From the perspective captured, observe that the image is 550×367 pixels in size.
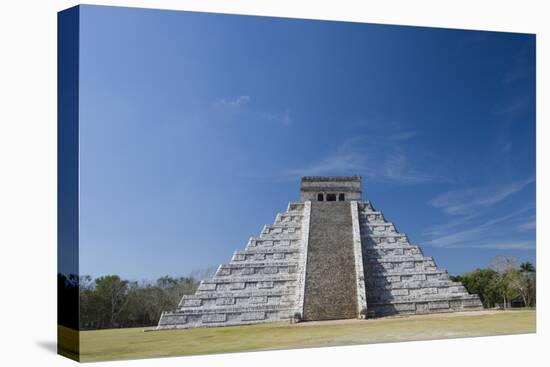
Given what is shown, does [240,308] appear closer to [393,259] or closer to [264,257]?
[264,257]

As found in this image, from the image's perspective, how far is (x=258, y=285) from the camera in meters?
16.4

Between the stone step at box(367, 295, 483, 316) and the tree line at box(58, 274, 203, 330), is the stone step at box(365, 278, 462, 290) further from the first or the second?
the tree line at box(58, 274, 203, 330)

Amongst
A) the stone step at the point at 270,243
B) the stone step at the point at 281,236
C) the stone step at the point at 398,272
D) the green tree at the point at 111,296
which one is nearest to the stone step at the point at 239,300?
the stone step at the point at 270,243

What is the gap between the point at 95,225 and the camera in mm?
13359

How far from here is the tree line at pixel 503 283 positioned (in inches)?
667

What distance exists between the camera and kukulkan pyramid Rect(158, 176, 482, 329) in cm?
1562

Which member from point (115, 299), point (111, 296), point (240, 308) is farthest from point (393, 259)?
point (111, 296)

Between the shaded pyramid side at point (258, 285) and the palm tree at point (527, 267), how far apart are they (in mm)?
4349

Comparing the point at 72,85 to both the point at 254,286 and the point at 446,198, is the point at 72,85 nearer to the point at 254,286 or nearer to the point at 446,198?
the point at 254,286

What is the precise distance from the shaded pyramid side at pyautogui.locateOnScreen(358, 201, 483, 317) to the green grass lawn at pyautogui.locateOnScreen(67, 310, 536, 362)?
391 millimetres

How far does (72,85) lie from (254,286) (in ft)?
17.3

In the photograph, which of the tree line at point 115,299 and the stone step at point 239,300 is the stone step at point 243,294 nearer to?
the stone step at point 239,300

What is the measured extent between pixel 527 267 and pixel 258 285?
5435 millimetres

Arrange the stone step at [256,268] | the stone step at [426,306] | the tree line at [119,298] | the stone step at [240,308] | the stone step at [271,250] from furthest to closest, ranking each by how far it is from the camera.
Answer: the stone step at [426,306], the stone step at [271,250], the stone step at [256,268], the stone step at [240,308], the tree line at [119,298]
